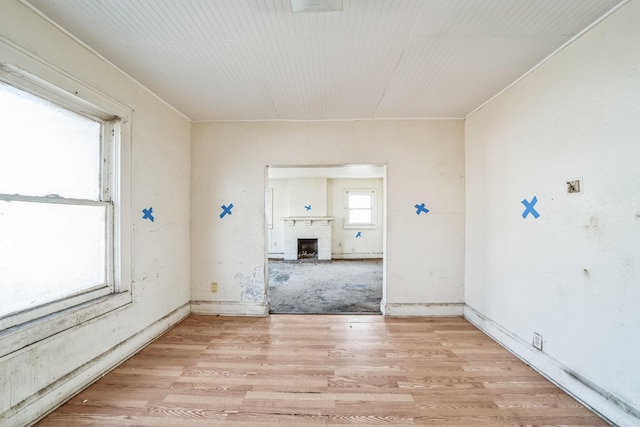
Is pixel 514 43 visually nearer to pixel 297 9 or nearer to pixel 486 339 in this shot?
pixel 297 9

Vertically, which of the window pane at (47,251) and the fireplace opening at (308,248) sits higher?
the window pane at (47,251)

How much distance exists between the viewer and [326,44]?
172 cm

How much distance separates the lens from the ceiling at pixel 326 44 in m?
1.45

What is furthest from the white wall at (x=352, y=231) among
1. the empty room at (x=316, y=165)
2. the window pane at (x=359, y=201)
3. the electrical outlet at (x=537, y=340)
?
the electrical outlet at (x=537, y=340)

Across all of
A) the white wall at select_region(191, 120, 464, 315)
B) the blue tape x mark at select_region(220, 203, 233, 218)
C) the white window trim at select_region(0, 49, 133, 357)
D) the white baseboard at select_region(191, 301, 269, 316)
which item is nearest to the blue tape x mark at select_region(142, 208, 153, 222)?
the white window trim at select_region(0, 49, 133, 357)

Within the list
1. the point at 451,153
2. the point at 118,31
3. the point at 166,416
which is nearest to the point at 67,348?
the point at 166,416

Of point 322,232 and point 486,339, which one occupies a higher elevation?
point 322,232

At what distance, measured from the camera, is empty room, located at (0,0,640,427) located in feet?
4.83

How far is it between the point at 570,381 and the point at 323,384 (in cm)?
169

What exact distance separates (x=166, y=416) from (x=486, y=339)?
2746 mm

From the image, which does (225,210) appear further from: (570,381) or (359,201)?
(359,201)

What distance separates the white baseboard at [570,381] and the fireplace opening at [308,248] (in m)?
5.23

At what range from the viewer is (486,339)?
250 centimetres

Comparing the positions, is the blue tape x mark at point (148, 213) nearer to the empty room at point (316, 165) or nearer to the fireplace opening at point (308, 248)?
the empty room at point (316, 165)
